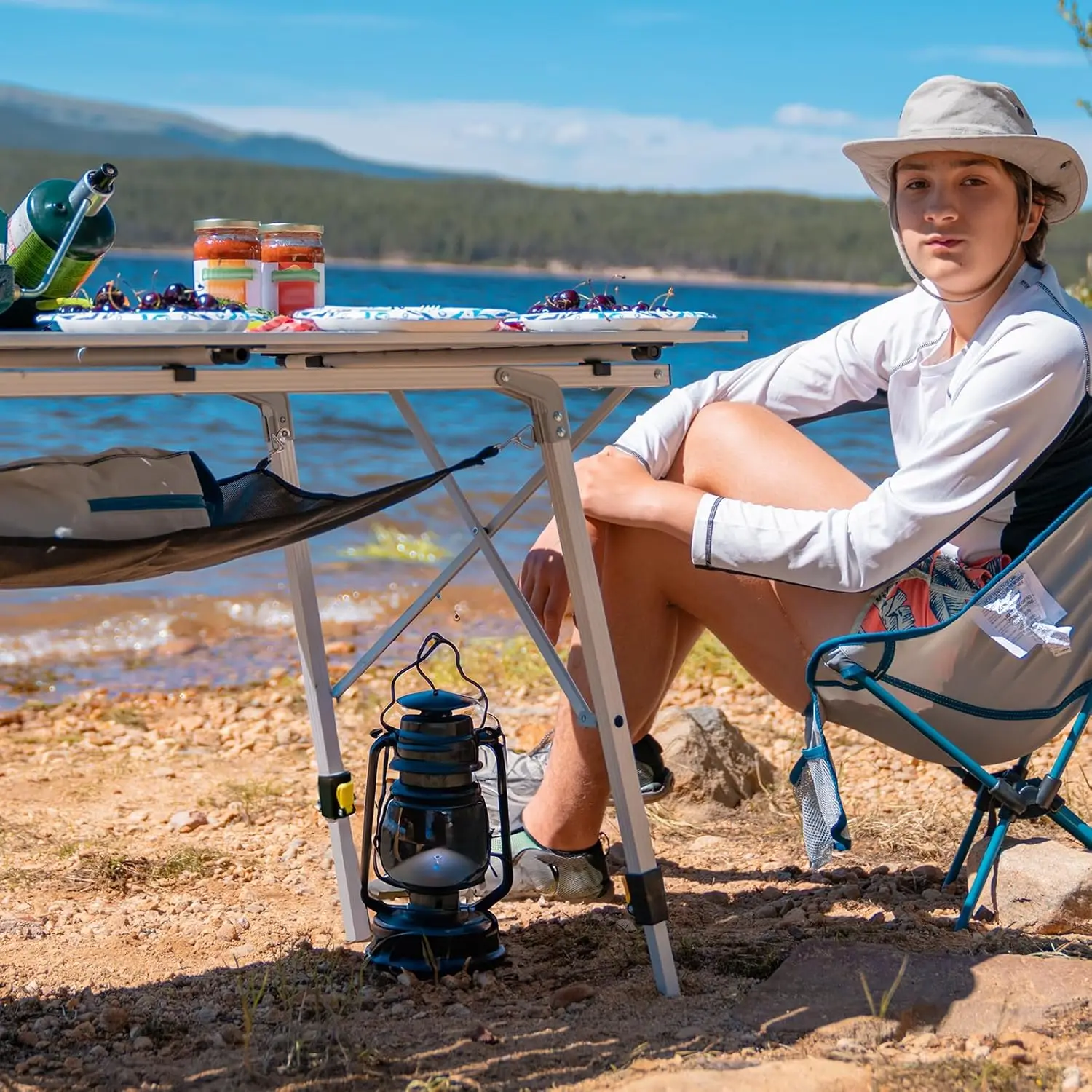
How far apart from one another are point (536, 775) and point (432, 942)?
2.03 feet

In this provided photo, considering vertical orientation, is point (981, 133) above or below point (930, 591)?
above

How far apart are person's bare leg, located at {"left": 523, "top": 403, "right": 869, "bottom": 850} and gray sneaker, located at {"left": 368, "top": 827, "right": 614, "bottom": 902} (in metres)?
0.11

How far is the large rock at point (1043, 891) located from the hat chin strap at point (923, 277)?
0.98 meters

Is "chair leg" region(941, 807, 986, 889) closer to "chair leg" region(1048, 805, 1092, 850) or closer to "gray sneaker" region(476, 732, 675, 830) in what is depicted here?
"chair leg" region(1048, 805, 1092, 850)

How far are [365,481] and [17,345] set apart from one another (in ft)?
26.8

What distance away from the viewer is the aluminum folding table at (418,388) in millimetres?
1790

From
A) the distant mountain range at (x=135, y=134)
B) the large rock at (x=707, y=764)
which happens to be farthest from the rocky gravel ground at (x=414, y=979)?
the distant mountain range at (x=135, y=134)

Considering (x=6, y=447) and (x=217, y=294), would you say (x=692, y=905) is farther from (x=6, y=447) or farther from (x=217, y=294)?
(x=6, y=447)

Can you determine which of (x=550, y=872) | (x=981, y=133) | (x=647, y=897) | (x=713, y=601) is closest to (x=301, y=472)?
(x=550, y=872)

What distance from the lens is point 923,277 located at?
2.47 meters

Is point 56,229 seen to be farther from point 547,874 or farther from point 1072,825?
point 1072,825

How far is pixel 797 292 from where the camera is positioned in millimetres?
52125

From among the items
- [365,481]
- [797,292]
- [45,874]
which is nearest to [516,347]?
[45,874]

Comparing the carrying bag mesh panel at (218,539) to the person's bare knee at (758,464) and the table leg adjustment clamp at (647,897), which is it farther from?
the table leg adjustment clamp at (647,897)
